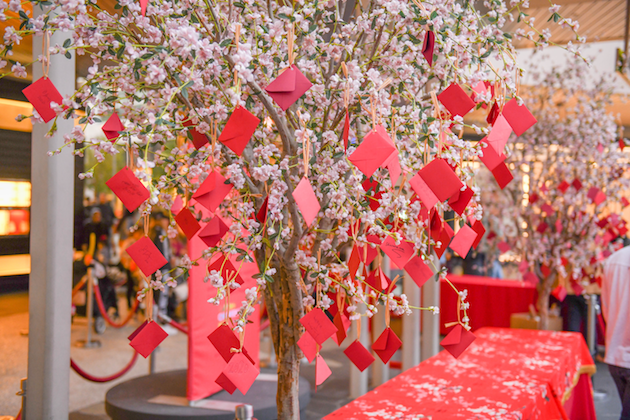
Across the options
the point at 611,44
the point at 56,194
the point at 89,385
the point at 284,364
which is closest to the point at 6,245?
the point at 89,385

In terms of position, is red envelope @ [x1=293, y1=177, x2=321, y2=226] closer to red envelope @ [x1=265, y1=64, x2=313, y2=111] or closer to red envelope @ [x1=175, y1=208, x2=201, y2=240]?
red envelope @ [x1=265, y1=64, x2=313, y2=111]

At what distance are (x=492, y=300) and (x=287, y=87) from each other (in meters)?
5.56

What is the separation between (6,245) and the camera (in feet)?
17.4

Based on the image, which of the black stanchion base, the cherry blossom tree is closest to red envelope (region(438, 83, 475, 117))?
the cherry blossom tree

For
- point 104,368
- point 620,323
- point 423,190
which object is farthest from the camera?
point 104,368

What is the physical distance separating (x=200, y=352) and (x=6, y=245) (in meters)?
3.36

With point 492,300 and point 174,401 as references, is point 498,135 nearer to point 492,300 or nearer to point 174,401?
point 174,401

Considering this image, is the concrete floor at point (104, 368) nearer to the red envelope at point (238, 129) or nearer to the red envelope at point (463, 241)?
the red envelope at point (238, 129)

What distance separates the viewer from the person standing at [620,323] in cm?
251

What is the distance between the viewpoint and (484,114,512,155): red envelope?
1.15m

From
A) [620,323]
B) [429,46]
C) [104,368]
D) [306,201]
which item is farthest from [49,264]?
[104,368]

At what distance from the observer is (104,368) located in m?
4.93

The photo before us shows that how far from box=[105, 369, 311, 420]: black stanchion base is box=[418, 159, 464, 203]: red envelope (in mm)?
2183

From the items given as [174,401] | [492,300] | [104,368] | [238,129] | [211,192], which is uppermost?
[238,129]
